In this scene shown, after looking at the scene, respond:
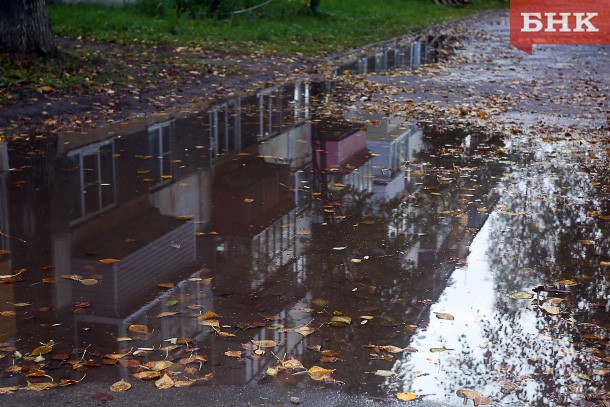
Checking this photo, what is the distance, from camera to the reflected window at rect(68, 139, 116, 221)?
7965 millimetres

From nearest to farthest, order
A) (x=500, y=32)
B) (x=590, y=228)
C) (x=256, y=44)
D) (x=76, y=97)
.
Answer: (x=590, y=228), (x=76, y=97), (x=256, y=44), (x=500, y=32)

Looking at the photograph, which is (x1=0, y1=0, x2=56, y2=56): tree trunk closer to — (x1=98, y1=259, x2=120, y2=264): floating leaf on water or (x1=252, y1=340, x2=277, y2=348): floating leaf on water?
(x1=98, y1=259, x2=120, y2=264): floating leaf on water

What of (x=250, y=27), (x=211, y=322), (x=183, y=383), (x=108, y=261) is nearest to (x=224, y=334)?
(x=211, y=322)

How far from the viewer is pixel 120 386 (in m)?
4.52

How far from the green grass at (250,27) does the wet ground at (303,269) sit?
10707mm

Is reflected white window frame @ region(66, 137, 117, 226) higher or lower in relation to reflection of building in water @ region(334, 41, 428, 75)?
lower

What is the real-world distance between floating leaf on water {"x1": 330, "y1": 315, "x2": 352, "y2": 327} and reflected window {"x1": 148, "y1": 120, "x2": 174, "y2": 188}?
3730mm

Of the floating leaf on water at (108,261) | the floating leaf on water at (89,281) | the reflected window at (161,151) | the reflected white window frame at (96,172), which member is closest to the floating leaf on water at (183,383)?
the floating leaf on water at (89,281)

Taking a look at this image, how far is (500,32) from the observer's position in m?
31.5

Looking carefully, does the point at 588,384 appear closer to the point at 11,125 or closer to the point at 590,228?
the point at 590,228

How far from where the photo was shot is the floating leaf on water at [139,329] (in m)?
5.25

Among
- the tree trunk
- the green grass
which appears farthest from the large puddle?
the green grass

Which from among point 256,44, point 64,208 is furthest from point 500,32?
point 64,208

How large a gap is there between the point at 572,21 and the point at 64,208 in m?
34.1
